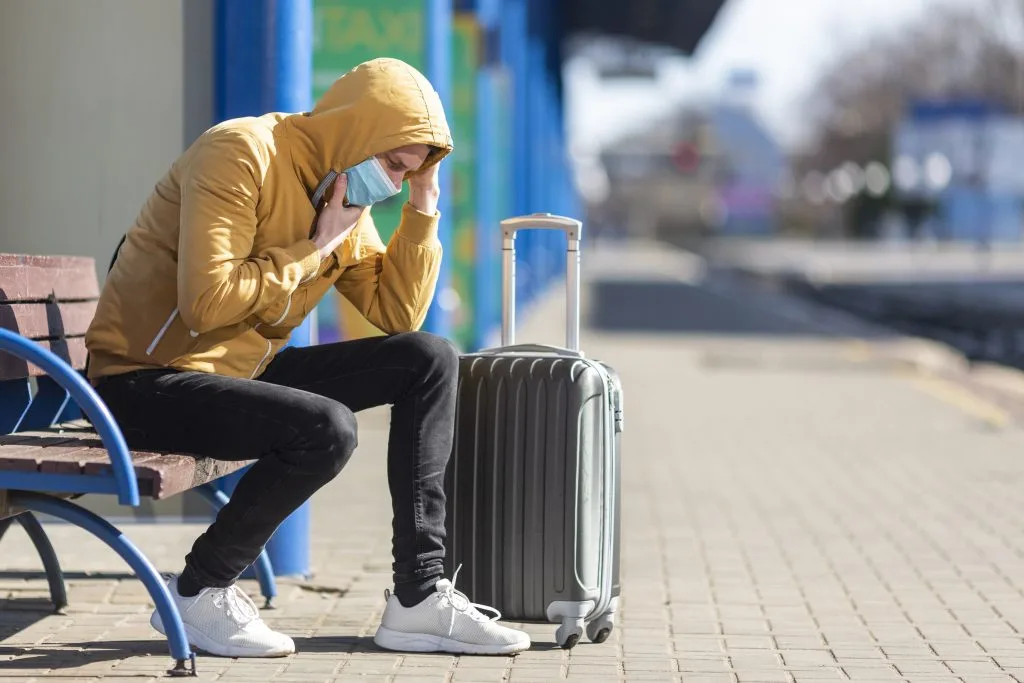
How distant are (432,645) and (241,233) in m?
1.06

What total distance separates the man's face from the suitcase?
408mm

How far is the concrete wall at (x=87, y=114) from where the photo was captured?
17.8ft

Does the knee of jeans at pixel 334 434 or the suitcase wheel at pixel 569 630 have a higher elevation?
the knee of jeans at pixel 334 434

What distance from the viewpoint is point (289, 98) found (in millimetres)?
5168

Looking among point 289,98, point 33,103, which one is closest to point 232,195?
point 289,98

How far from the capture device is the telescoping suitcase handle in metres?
4.29

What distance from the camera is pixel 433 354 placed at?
13.2 ft

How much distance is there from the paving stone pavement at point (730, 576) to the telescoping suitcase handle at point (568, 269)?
0.77 metres

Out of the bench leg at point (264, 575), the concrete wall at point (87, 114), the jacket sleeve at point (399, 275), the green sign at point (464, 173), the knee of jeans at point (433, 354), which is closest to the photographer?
the knee of jeans at point (433, 354)

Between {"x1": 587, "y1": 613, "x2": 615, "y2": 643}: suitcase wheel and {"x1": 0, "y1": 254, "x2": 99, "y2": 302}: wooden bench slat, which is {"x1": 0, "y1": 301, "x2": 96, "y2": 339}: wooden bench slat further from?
{"x1": 587, "y1": 613, "x2": 615, "y2": 643}: suitcase wheel

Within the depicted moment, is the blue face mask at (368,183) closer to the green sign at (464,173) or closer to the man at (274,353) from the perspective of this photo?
the man at (274,353)

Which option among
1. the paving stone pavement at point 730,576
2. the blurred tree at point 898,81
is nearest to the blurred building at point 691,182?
the blurred tree at point 898,81

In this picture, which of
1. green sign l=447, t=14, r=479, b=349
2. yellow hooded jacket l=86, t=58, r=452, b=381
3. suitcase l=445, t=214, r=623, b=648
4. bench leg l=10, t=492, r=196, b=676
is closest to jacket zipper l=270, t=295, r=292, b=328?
yellow hooded jacket l=86, t=58, r=452, b=381

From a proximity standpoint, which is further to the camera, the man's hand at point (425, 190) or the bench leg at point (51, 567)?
the bench leg at point (51, 567)
